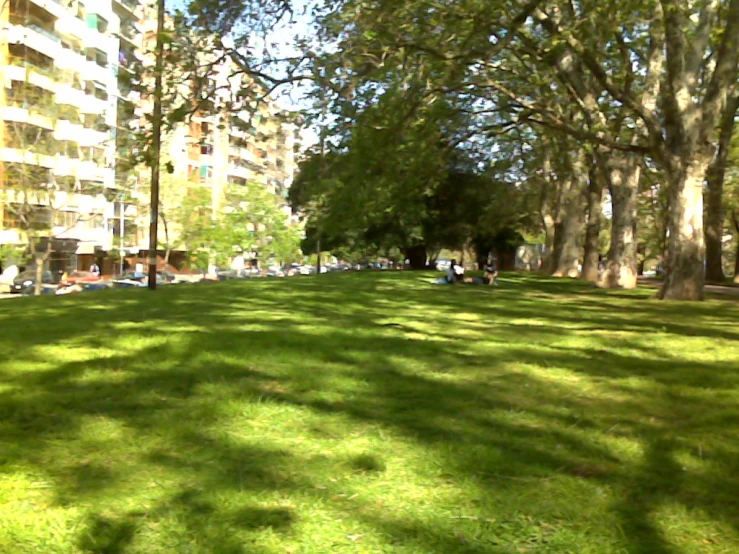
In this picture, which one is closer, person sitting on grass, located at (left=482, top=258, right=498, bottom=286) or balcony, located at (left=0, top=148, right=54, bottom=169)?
person sitting on grass, located at (left=482, top=258, right=498, bottom=286)

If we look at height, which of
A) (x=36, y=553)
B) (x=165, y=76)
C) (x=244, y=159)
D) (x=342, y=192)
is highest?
(x=244, y=159)

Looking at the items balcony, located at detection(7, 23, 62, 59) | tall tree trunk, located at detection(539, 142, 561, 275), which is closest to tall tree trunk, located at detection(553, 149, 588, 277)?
tall tree trunk, located at detection(539, 142, 561, 275)

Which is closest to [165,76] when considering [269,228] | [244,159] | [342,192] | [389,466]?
[342,192]

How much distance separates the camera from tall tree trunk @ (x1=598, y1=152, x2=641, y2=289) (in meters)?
22.2

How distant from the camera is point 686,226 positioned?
1641 cm

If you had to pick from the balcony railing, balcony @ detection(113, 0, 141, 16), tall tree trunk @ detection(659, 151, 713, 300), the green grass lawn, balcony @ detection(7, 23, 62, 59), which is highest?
balcony @ detection(113, 0, 141, 16)

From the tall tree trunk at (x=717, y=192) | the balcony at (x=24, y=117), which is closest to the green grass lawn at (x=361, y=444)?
the tall tree trunk at (x=717, y=192)

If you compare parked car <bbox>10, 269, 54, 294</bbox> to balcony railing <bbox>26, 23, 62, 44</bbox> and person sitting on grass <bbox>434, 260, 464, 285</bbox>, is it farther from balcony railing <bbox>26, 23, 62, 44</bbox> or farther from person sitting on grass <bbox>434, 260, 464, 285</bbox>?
person sitting on grass <bbox>434, 260, 464, 285</bbox>

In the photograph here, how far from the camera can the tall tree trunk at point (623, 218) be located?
2217 cm

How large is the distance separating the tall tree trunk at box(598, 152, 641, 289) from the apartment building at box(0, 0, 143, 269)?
14.0 m

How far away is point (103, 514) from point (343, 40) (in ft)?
39.5

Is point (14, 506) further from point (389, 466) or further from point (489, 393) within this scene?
point (489, 393)

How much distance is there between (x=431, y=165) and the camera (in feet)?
68.4

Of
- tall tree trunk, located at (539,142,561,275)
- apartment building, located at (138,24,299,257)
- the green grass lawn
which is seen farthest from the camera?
tall tree trunk, located at (539,142,561,275)
